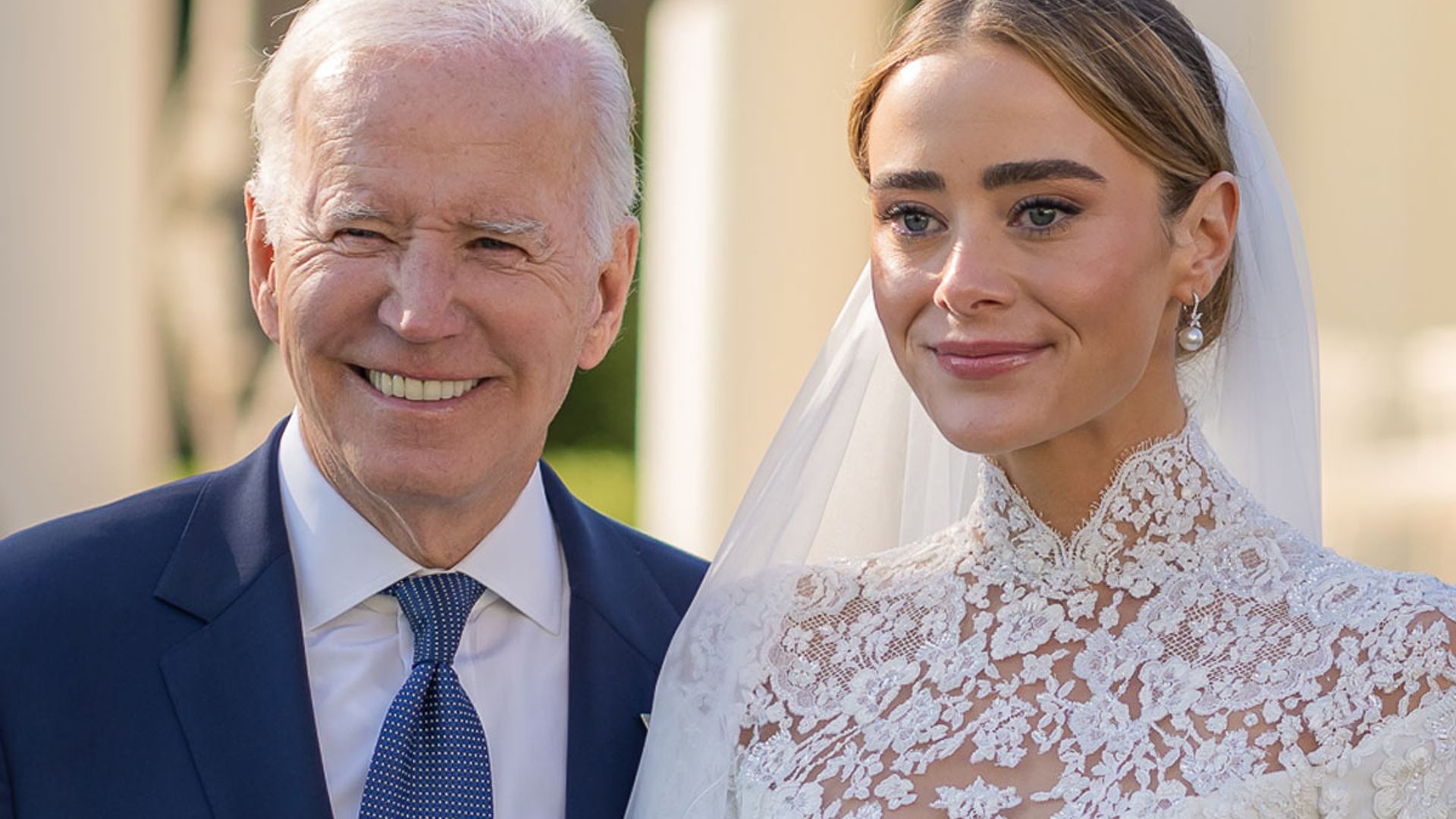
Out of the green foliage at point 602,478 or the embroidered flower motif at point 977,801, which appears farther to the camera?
the green foliage at point 602,478

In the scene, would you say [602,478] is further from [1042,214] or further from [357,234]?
[1042,214]

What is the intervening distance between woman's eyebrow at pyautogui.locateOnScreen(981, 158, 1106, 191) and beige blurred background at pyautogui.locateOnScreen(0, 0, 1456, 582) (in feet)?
8.16

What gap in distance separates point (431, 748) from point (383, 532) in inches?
13.9

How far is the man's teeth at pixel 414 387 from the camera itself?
2918 mm

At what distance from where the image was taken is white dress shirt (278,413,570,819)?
2822mm

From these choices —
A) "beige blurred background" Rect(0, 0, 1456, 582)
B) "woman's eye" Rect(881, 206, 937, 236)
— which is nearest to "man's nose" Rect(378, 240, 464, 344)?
"woman's eye" Rect(881, 206, 937, 236)

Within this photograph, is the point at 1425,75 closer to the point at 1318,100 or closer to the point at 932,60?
the point at 1318,100

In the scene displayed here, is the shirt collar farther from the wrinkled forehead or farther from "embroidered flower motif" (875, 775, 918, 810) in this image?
"embroidered flower motif" (875, 775, 918, 810)

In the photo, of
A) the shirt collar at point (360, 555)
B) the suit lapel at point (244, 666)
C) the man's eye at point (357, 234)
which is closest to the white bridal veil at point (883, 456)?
the shirt collar at point (360, 555)

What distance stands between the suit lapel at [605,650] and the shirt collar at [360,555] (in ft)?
0.18

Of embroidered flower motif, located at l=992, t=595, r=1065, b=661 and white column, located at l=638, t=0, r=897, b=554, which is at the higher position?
white column, located at l=638, t=0, r=897, b=554

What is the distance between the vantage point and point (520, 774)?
2.88 meters

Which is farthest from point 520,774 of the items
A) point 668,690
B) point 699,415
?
point 699,415

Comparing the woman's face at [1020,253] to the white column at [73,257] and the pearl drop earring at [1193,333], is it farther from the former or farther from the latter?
the white column at [73,257]
